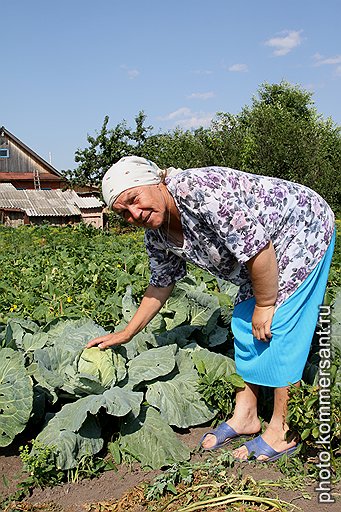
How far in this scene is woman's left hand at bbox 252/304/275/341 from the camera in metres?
2.68

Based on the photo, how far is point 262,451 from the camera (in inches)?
110

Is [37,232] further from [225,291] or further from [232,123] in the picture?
[232,123]

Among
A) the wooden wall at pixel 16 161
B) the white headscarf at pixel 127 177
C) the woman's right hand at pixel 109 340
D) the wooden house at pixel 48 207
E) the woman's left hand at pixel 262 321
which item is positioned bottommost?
the wooden house at pixel 48 207

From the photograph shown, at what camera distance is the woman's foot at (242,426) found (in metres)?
2.95

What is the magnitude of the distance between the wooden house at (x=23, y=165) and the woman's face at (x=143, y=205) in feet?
108

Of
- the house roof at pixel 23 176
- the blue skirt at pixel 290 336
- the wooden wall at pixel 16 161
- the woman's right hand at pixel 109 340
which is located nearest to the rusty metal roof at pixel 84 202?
the house roof at pixel 23 176

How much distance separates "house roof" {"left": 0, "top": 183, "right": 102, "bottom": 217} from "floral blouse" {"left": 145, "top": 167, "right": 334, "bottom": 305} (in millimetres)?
22315

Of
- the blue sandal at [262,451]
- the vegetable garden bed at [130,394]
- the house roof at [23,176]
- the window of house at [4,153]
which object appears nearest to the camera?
the vegetable garden bed at [130,394]

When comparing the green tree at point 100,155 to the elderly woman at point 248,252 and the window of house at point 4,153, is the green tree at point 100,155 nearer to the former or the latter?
the window of house at point 4,153

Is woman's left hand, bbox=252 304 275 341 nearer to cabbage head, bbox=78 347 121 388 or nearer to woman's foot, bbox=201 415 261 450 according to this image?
woman's foot, bbox=201 415 261 450

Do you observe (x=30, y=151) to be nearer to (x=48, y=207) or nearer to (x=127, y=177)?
(x=48, y=207)

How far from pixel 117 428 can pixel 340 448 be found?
116 centimetres

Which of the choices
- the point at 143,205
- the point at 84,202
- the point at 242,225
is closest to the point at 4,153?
the point at 84,202

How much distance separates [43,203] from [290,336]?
23.4 metres
